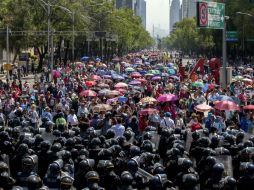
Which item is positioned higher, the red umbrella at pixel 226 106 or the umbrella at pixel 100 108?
the red umbrella at pixel 226 106

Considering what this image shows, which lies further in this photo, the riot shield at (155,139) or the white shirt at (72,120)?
the white shirt at (72,120)

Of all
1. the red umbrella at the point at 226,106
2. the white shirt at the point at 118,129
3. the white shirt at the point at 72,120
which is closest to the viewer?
the white shirt at the point at 118,129

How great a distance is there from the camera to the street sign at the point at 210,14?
32.8 meters

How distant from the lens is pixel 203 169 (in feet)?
37.3

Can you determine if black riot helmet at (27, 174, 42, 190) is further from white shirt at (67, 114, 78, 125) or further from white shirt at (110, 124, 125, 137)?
white shirt at (67, 114, 78, 125)

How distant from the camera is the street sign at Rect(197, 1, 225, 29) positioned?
32750 mm

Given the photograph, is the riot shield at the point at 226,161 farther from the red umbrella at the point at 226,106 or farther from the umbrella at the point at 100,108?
the umbrella at the point at 100,108

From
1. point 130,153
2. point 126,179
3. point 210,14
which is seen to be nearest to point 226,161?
point 130,153

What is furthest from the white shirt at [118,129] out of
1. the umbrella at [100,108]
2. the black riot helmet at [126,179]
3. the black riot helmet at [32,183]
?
the black riot helmet at [32,183]

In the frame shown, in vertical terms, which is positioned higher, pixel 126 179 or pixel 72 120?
pixel 126 179

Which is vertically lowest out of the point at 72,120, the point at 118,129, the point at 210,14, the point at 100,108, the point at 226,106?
the point at 72,120

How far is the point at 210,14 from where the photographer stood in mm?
33219

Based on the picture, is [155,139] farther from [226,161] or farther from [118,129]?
[226,161]

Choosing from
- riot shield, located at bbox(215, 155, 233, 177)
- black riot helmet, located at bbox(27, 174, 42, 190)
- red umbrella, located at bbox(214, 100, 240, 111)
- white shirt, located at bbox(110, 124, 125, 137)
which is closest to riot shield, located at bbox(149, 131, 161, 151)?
white shirt, located at bbox(110, 124, 125, 137)
